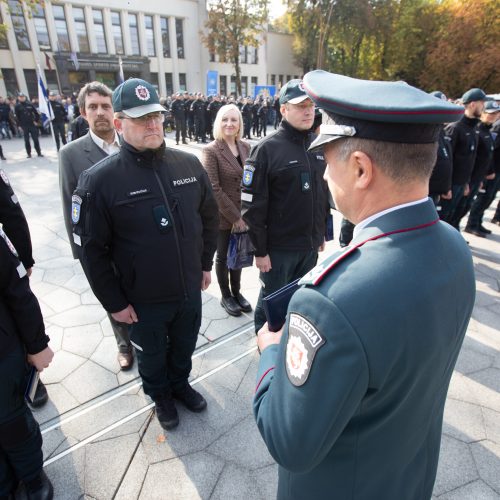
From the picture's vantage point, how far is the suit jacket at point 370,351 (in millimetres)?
808

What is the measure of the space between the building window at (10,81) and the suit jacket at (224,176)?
1250 inches

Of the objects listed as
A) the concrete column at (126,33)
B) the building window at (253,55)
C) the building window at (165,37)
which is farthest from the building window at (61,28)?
the building window at (253,55)

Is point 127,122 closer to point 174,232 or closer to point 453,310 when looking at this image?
point 174,232

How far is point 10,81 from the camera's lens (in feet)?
89.7

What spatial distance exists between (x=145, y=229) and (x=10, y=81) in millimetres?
33502

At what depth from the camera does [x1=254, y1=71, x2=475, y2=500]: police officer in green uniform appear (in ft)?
2.67

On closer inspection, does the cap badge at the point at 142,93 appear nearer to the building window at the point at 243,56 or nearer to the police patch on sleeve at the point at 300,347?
the police patch on sleeve at the point at 300,347

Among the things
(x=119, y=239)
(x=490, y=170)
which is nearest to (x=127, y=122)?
(x=119, y=239)

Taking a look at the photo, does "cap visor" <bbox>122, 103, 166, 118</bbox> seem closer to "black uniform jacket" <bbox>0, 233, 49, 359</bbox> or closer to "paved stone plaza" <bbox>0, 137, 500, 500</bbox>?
"black uniform jacket" <bbox>0, 233, 49, 359</bbox>

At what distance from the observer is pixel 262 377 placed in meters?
1.13

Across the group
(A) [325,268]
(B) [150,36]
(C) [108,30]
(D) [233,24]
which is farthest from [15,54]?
(A) [325,268]

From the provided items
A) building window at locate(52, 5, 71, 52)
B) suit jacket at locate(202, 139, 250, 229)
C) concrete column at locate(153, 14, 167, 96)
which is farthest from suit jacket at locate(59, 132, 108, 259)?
concrete column at locate(153, 14, 167, 96)

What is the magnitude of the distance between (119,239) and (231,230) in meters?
1.68

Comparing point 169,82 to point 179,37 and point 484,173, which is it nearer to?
point 179,37
